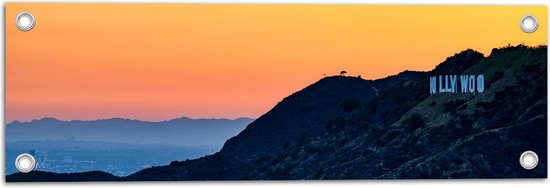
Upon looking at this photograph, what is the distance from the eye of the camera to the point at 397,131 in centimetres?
1934

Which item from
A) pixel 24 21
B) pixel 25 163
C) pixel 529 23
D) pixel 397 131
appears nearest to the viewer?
pixel 24 21

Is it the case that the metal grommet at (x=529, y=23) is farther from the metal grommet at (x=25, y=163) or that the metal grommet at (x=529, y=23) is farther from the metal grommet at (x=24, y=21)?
the metal grommet at (x=25, y=163)

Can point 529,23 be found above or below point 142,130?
above

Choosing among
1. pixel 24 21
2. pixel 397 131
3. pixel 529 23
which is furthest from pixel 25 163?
pixel 529 23

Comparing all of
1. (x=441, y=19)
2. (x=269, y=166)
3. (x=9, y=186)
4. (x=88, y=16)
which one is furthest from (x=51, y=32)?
(x=441, y=19)

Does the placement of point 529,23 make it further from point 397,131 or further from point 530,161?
point 397,131

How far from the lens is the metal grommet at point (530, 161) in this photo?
18.2 m

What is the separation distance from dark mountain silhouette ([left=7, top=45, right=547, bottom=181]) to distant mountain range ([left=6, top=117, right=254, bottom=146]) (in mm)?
208

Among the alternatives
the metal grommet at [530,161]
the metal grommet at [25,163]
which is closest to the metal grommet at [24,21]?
the metal grommet at [25,163]

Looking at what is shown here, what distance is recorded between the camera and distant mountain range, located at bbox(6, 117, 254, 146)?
18.0 m

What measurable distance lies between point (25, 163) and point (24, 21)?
1.45 m

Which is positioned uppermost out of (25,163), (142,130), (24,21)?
(24,21)

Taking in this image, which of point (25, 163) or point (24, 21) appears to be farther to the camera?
point (25, 163)

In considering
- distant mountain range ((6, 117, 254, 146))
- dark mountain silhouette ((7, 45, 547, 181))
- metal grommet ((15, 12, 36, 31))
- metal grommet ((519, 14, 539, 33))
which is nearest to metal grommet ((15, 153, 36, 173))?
dark mountain silhouette ((7, 45, 547, 181))
